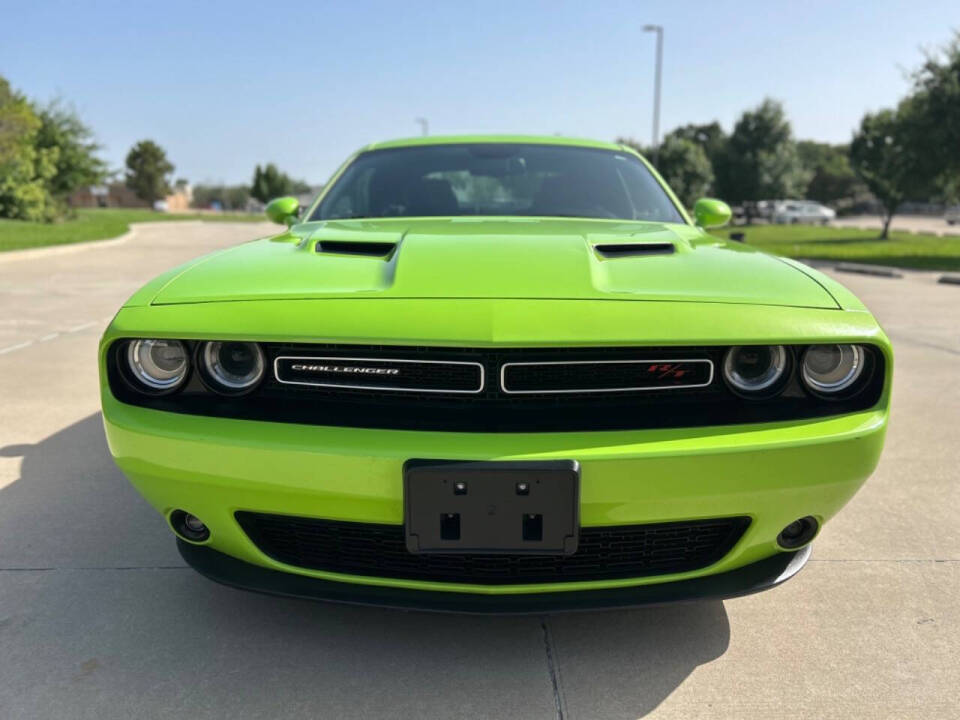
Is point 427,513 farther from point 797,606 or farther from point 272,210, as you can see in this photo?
point 272,210

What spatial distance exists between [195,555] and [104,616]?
43 cm

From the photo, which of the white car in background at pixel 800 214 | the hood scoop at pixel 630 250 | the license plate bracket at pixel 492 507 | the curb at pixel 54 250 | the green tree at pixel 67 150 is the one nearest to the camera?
the license plate bracket at pixel 492 507

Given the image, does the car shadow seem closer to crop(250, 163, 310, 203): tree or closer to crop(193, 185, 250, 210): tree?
crop(250, 163, 310, 203): tree

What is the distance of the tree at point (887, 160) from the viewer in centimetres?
1856

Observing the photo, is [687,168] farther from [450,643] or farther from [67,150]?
[450,643]

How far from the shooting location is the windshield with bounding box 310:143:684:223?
3055 mm

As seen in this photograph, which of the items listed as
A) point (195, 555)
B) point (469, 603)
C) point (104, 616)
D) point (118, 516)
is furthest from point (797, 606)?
point (118, 516)

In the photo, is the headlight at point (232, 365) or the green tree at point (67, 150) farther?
the green tree at point (67, 150)

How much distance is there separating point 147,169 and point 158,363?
267 ft

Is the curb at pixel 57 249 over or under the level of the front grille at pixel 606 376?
under

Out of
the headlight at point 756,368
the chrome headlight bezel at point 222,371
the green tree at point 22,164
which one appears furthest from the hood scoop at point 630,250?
the green tree at point 22,164

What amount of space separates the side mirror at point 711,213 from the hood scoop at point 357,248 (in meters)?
1.72

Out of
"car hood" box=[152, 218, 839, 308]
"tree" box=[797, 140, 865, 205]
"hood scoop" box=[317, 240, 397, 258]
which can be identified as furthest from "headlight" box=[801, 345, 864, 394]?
"tree" box=[797, 140, 865, 205]

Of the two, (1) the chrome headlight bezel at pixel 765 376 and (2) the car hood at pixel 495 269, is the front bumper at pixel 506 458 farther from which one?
(2) the car hood at pixel 495 269
